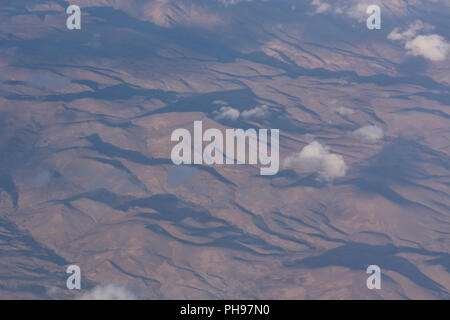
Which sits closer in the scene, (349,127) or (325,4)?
(349,127)

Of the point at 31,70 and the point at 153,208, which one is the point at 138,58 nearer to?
the point at 31,70

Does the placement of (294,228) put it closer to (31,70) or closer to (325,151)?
(325,151)

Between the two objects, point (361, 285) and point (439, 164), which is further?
point (439, 164)

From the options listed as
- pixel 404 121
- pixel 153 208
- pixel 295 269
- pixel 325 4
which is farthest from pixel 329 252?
pixel 325 4

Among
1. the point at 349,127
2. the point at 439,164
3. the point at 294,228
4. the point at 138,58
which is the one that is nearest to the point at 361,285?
the point at 294,228

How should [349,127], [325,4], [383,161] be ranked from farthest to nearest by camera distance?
1. [325,4]
2. [349,127]
3. [383,161]

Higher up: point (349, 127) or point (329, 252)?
point (349, 127)

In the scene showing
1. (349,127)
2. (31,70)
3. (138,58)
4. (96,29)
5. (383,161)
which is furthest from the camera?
(96,29)

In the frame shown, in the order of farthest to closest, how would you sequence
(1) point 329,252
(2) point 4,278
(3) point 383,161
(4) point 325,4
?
(4) point 325,4, (3) point 383,161, (1) point 329,252, (2) point 4,278

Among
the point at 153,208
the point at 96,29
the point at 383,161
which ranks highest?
the point at 96,29
